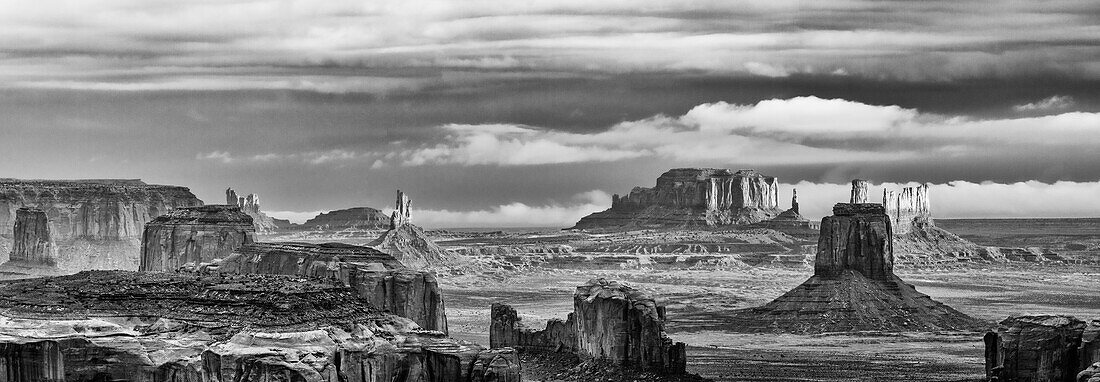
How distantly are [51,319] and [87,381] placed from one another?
260 inches

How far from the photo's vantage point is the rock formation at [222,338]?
65000 mm

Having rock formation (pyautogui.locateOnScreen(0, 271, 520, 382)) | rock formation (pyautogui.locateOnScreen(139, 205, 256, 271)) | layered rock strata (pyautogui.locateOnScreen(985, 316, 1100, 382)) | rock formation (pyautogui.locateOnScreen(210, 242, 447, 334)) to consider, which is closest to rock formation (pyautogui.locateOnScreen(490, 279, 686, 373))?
rock formation (pyautogui.locateOnScreen(210, 242, 447, 334))

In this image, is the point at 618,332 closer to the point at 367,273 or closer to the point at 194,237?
the point at 367,273

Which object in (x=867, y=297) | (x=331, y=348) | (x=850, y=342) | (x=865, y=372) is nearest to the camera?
(x=331, y=348)

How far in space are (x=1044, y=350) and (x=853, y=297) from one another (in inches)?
3518

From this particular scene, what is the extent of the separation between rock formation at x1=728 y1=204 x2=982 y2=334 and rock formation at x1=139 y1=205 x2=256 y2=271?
40008 millimetres

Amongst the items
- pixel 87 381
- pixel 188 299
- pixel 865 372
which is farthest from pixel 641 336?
pixel 87 381

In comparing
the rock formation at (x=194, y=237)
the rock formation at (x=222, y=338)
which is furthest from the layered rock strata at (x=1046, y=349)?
the rock formation at (x=194, y=237)

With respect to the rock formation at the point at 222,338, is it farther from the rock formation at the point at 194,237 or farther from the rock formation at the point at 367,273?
the rock formation at the point at 194,237

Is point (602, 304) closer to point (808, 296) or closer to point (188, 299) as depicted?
point (188, 299)

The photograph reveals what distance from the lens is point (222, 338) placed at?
233ft

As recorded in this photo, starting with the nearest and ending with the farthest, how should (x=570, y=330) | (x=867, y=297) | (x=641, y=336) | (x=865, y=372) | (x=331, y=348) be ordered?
(x=331, y=348)
(x=641, y=336)
(x=570, y=330)
(x=865, y=372)
(x=867, y=297)

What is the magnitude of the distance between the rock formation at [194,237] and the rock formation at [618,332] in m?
53.5

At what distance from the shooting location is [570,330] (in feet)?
387
